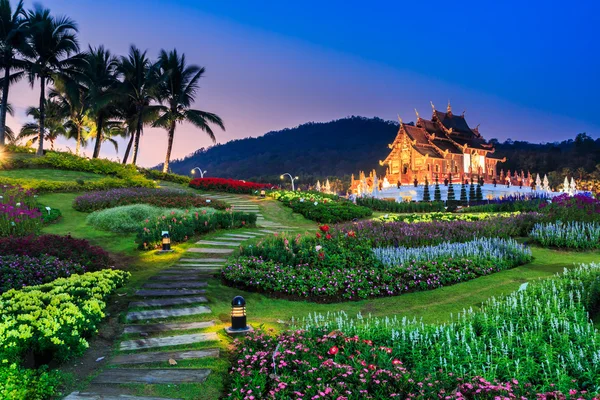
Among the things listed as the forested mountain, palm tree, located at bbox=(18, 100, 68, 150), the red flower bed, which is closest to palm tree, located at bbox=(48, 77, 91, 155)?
palm tree, located at bbox=(18, 100, 68, 150)

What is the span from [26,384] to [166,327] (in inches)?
77.4

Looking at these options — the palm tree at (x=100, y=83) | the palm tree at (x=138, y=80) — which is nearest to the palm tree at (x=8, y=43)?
the palm tree at (x=100, y=83)

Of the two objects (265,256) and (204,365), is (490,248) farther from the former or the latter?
(204,365)

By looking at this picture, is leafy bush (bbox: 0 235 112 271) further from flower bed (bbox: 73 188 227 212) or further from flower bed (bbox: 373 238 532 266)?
flower bed (bbox: 73 188 227 212)

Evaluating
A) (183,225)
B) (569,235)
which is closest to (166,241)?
(183,225)

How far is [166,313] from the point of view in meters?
6.07

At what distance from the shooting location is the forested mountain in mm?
73688

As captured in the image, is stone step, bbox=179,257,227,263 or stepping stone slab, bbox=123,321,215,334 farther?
stone step, bbox=179,257,227,263

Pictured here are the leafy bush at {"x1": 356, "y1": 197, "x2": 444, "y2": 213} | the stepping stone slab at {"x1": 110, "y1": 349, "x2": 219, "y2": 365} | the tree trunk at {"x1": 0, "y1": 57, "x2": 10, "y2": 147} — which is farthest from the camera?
the tree trunk at {"x1": 0, "y1": 57, "x2": 10, "y2": 147}

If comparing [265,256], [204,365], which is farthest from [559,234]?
[204,365]

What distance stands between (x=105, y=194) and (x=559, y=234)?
18.3 metres

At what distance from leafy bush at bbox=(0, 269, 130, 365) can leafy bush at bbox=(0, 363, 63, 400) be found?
0.23 m

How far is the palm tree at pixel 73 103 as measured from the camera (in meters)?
28.9

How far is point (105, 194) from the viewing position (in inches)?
711
